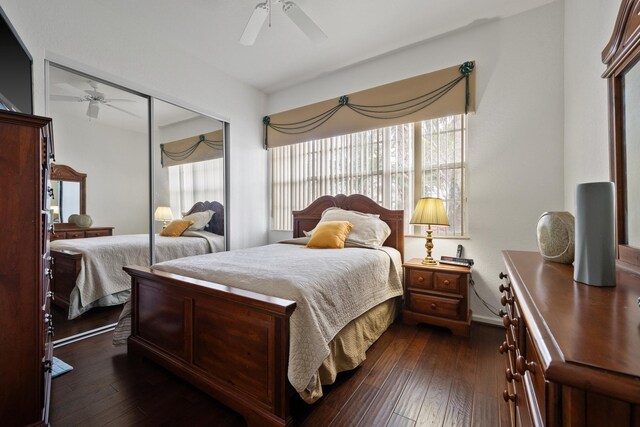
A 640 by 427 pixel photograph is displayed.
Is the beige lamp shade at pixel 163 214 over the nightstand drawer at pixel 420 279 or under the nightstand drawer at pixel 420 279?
over

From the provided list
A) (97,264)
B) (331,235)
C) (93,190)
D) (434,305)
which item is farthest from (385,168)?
(97,264)

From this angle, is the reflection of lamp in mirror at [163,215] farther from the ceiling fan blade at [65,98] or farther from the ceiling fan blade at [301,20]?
the ceiling fan blade at [301,20]

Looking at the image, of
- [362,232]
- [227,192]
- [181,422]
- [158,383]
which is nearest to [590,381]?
[181,422]

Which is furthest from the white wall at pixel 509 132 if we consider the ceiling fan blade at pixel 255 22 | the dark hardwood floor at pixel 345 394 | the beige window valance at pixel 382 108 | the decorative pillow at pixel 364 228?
the ceiling fan blade at pixel 255 22

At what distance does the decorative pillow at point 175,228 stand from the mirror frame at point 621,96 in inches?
133

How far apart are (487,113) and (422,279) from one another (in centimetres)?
173

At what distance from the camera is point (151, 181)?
9.25 feet

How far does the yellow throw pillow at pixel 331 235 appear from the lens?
9.04 feet

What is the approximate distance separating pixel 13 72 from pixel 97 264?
5.01 feet

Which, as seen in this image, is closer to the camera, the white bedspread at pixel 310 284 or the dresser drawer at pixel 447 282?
the white bedspread at pixel 310 284

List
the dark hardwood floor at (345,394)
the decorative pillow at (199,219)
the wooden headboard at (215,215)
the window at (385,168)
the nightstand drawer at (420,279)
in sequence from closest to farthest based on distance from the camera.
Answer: the dark hardwood floor at (345,394) < the nightstand drawer at (420,279) < the window at (385,168) < the decorative pillow at (199,219) < the wooden headboard at (215,215)

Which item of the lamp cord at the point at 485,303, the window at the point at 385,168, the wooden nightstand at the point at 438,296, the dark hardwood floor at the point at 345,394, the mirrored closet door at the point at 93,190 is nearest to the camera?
the dark hardwood floor at the point at 345,394

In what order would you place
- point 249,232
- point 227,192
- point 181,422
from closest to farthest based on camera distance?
point 181,422
point 227,192
point 249,232

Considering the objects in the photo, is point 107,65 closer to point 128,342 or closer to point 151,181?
point 151,181
